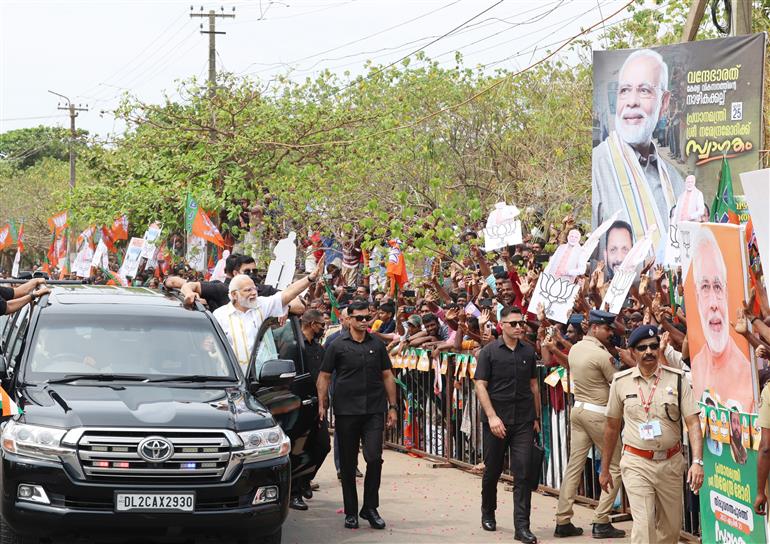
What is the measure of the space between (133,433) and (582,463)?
13.8ft

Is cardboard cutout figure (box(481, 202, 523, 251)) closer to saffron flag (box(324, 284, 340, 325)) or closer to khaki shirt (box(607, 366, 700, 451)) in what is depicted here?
saffron flag (box(324, 284, 340, 325))

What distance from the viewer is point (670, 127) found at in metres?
12.5

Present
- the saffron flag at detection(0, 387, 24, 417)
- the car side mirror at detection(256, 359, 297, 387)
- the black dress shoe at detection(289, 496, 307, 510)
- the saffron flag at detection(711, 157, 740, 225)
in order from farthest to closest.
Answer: the saffron flag at detection(711, 157, 740, 225) → the black dress shoe at detection(289, 496, 307, 510) → the car side mirror at detection(256, 359, 297, 387) → the saffron flag at detection(0, 387, 24, 417)

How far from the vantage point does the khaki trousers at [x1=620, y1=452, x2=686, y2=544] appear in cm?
789

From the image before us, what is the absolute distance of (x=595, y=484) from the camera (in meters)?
10.9

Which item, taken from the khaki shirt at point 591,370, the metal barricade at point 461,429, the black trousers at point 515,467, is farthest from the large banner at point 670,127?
the black trousers at point 515,467

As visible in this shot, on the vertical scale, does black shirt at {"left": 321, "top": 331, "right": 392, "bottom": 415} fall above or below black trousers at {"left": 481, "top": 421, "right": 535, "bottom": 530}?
above

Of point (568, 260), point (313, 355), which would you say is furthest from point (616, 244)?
point (313, 355)

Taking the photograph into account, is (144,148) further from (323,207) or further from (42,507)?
(42,507)

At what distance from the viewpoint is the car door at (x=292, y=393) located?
9.55 meters

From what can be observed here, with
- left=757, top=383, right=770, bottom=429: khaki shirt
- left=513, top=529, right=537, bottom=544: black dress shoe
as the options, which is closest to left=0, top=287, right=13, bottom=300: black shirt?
left=513, top=529, right=537, bottom=544: black dress shoe

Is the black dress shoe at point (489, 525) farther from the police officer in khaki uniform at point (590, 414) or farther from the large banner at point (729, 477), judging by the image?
the large banner at point (729, 477)

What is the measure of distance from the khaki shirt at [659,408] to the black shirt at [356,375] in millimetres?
2743

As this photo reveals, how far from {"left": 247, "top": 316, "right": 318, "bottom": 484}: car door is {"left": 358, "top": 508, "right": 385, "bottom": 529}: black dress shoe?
0.59 meters
